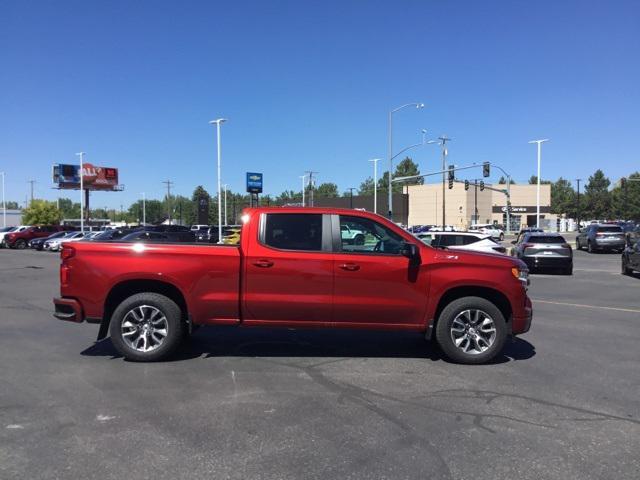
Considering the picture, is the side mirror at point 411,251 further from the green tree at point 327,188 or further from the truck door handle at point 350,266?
the green tree at point 327,188

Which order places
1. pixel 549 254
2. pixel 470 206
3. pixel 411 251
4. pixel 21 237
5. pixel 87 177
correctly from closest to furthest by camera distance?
pixel 411 251 → pixel 549 254 → pixel 21 237 → pixel 87 177 → pixel 470 206

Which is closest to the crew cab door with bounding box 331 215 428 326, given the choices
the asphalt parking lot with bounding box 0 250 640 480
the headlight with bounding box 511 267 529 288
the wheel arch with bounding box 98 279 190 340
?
the asphalt parking lot with bounding box 0 250 640 480

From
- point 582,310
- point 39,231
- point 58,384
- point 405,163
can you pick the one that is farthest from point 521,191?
point 58,384

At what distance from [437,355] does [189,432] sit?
3756 mm

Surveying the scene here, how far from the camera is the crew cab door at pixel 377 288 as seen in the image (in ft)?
21.0

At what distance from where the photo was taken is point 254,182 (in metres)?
52.7

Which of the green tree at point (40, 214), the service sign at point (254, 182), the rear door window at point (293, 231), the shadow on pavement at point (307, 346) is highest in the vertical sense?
the service sign at point (254, 182)

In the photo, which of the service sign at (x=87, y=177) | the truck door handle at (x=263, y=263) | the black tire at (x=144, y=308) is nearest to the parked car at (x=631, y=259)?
the truck door handle at (x=263, y=263)

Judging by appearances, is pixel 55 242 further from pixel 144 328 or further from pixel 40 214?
pixel 40 214

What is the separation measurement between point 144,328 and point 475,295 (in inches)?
160

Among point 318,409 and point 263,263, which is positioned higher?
point 263,263

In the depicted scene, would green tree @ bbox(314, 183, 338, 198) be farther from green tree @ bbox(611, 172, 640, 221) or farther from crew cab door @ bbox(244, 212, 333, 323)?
crew cab door @ bbox(244, 212, 333, 323)

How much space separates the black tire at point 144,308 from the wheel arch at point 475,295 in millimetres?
3073

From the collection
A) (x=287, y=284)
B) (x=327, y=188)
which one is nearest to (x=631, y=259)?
(x=287, y=284)
